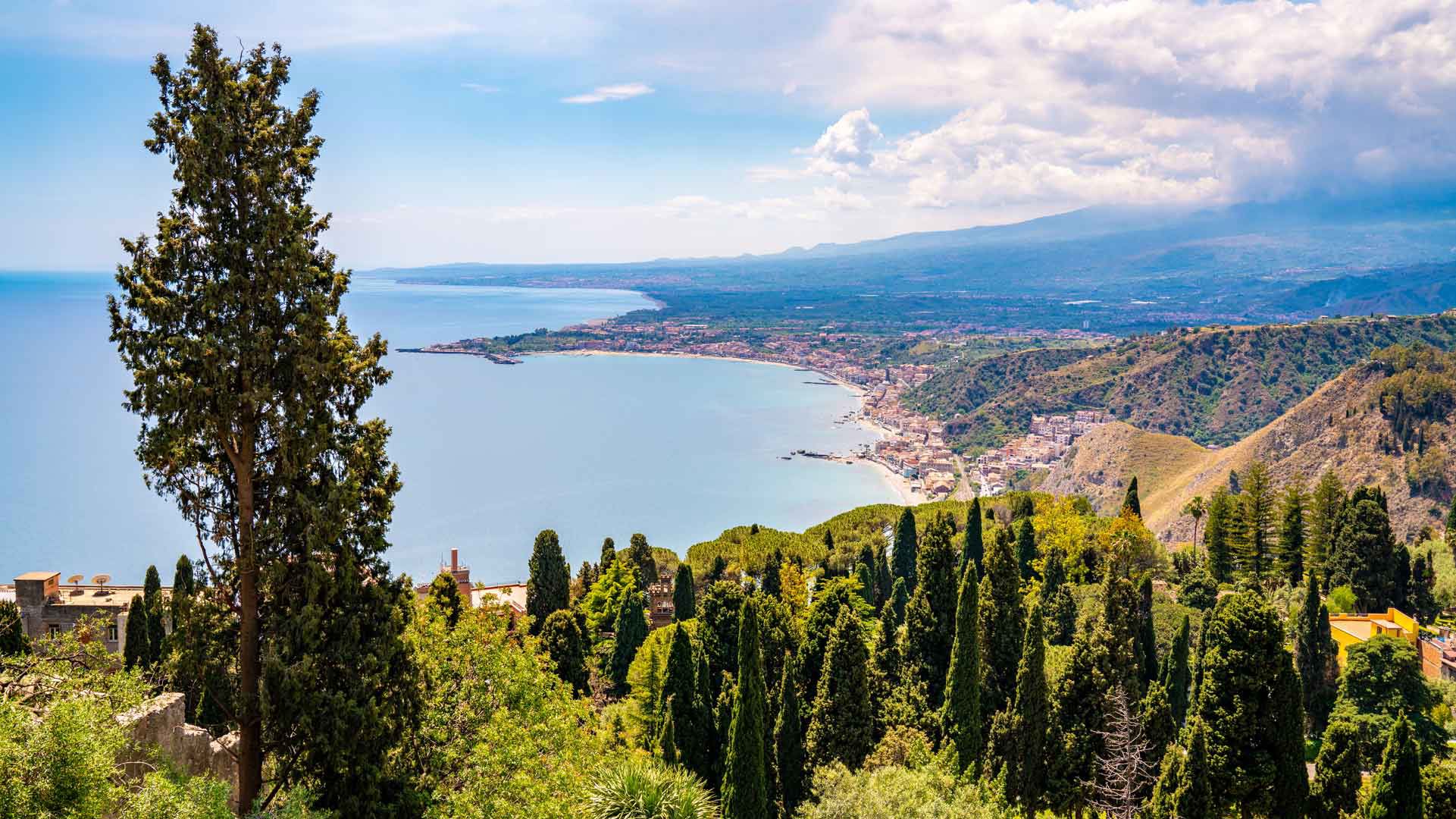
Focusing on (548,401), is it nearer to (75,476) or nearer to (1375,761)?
(75,476)

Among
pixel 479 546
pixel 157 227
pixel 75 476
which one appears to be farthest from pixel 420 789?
pixel 75 476

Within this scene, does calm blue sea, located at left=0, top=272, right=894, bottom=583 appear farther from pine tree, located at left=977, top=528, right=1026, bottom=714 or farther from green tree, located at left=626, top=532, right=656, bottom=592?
pine tree, located at left=977, top=528, right=1026, bottom=714

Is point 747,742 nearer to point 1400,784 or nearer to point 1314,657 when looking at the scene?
point 1400,784

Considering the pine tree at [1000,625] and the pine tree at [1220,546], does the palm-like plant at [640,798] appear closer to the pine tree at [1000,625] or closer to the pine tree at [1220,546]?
the pine tree at [1000,625]

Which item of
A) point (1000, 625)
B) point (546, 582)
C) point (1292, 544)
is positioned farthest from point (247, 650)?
point (1292, 544)

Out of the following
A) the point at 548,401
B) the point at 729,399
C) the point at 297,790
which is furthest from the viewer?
the point at 729,399

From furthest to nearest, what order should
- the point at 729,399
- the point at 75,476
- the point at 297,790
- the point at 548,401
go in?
1. the point at 729,399
2. the point at 548,401
3. the point at 75,476
4. the point at 297,790

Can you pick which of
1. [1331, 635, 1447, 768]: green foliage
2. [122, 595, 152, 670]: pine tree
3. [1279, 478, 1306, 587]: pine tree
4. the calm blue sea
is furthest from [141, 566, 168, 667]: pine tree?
the calm blue sea
